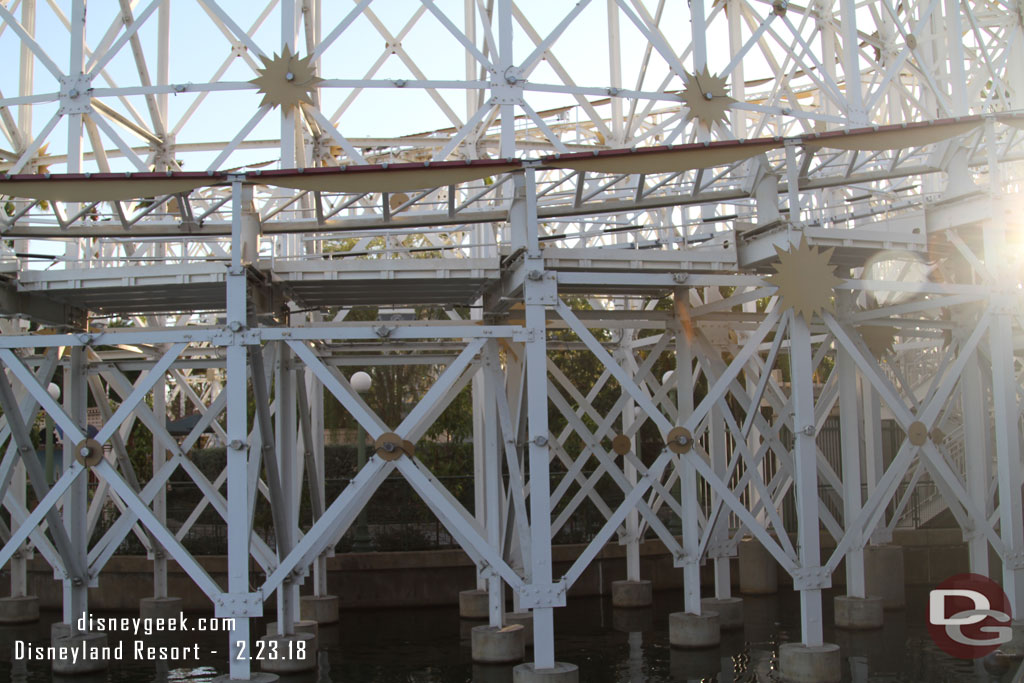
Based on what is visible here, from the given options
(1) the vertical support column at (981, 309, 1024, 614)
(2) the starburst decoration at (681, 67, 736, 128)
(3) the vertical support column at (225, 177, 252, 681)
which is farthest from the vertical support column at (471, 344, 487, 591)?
(1) the vertical support column at (981, 309, 1024, 614)

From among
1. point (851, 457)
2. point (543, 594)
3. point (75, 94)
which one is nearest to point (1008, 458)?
point (851, 457)

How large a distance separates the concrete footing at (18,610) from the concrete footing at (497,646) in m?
9.36

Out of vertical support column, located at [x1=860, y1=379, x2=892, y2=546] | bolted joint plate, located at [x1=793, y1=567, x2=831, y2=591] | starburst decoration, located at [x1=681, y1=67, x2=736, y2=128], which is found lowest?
bolted joint plate, located at [x1=793, y1=567, x2=831, y2=591]

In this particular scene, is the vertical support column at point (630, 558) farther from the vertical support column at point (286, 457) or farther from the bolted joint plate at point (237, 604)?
the bolted joint plate at point (237, 604)

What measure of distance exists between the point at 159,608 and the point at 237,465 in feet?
26.1

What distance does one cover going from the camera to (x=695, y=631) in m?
17.5

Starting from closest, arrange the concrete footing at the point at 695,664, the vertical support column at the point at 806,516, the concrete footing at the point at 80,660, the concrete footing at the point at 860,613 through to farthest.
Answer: the vertical support column at the point at 806,516 < the concrete footing at the point at 695,664 < the concrete footing at the point at 80,660 < the concrete footing at the point at 860,613

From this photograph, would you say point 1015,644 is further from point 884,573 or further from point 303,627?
point 303,627

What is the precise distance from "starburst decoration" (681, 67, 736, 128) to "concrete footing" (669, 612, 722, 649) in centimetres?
777

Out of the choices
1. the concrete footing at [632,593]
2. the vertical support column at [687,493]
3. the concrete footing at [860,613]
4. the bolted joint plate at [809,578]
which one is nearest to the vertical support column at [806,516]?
the bolted joint plate at [809,578]

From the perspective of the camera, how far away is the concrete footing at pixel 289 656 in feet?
53.8

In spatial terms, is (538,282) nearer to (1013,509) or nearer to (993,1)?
(1013,509)

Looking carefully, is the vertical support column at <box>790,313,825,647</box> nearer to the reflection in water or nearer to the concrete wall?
the reflection in water

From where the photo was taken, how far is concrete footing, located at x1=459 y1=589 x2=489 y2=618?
20.7 meters
